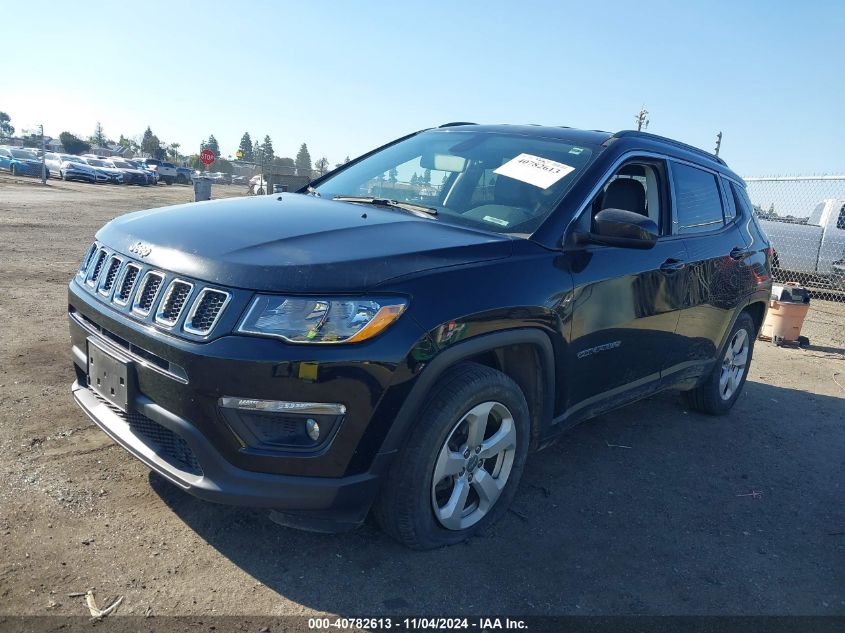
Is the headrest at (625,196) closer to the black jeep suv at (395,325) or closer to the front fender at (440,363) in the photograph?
the black jeep suv at (395,325)

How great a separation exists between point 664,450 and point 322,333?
120 inches

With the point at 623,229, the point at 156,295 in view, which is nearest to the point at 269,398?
the point at 156,295

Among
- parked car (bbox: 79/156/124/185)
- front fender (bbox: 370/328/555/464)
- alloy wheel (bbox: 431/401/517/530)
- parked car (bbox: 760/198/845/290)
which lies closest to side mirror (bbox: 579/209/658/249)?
front fender (bbox: 370/328/555/464)

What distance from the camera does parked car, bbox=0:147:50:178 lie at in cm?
3547

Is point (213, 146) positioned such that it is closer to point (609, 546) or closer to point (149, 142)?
point (149, 142)

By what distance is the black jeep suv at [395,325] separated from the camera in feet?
7.86

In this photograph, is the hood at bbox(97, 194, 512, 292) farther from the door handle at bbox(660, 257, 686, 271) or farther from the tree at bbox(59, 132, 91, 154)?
the tree at bbox(59, 132, 91, 154)

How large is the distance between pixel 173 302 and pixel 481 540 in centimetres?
172

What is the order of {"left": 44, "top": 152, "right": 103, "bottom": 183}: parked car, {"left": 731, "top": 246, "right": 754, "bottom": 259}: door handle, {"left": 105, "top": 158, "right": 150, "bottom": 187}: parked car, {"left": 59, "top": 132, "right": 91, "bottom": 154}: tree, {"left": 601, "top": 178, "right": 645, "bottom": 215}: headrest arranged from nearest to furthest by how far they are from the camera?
{"left": 601, "top": 178, "right": 645, "bottom": 215}: headrest
{"left": 731, "top": 246, "right": 754, "bottom": 259}: door handle
{"left": 44, "top": 152, "right": 103, "bottom": 183}: parked car
{"left": 105, "top": 158, "right": 150, "bottom": 187}: parked car
{"left": 59, "top": 132, "right": 91, "bottom": 154}: tree

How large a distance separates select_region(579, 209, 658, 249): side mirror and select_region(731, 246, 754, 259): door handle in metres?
Result: 1.91

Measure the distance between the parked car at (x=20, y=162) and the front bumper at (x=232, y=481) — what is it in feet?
129

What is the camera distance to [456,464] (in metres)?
2.86

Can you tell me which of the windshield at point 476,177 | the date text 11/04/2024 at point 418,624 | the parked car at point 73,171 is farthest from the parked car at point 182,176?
the date text 11/04/2024 at point 418,624

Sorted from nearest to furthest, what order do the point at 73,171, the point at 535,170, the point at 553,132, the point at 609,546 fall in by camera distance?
the point at 609,546 < the point at 535,170 < the point at 553,132 < the point at 73,171
